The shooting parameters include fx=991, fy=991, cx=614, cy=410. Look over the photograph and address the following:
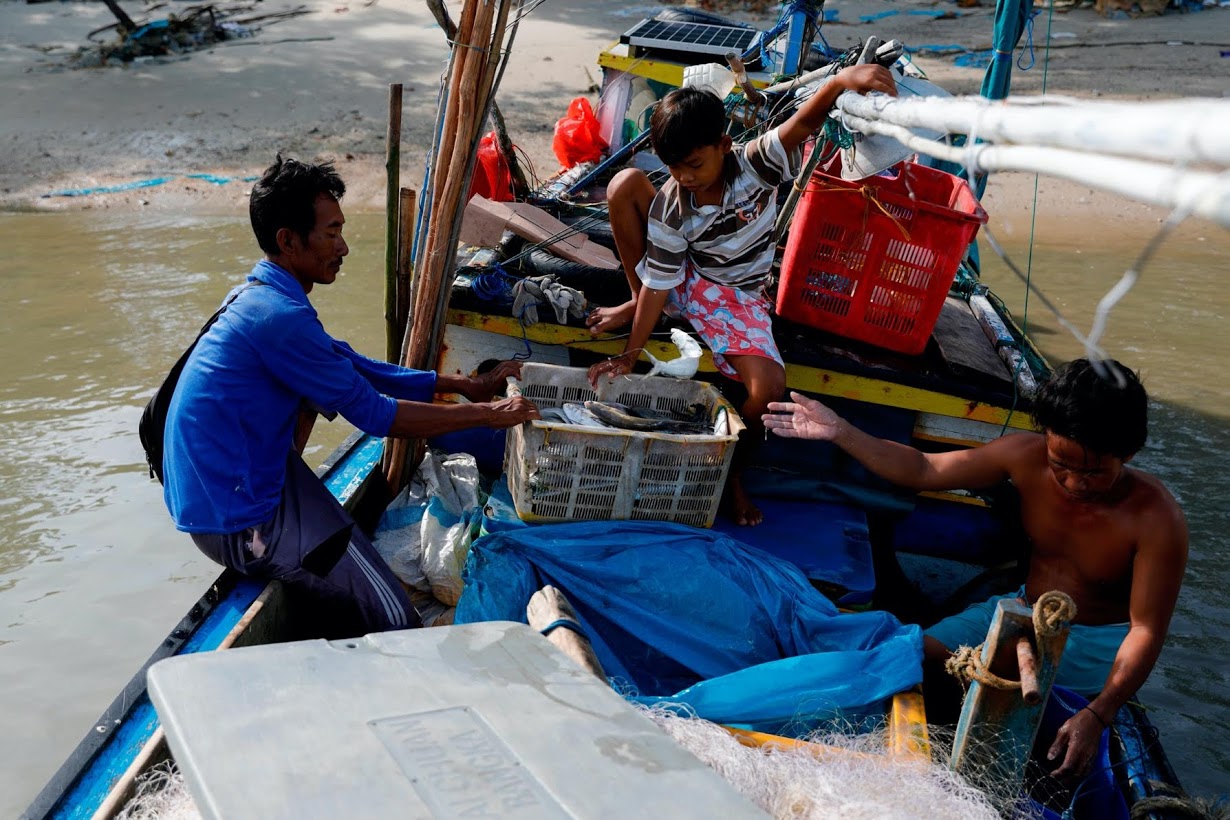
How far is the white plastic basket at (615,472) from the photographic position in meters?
3.51

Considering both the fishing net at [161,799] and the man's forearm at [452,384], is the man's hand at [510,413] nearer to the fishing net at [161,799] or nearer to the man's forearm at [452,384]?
the man's forearm at [452,384]

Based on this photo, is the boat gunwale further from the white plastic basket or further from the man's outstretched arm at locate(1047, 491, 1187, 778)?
the man's outstretched arm at locate(1047, 491, 1187, 778)

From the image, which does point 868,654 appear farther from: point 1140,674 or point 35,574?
point 35,574

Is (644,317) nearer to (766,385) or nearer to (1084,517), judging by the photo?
(766,385)

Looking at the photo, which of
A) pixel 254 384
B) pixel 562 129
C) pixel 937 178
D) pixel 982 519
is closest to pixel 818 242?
pixel 937 178

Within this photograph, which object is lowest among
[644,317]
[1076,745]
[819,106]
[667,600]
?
[667,600]

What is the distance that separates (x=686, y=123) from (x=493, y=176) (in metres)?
2.64

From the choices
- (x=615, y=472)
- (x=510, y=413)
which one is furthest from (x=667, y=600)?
(x=510, y=413)

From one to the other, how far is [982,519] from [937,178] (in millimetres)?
1683

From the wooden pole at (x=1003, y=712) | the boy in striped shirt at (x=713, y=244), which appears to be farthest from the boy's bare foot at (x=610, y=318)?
Result: the wooden pole at (x=1003, y=712)

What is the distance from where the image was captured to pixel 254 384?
304 cm

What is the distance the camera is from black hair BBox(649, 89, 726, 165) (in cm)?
356

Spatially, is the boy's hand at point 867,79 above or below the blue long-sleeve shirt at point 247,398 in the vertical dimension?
above

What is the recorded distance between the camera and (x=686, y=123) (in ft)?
11.7
